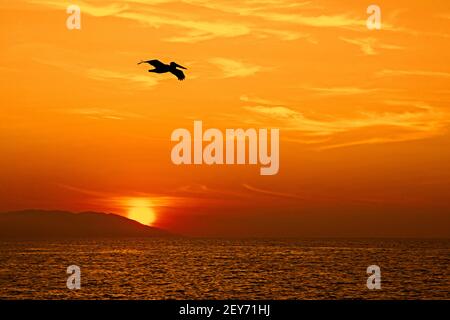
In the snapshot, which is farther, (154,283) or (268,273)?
(268,273)
